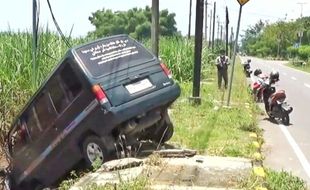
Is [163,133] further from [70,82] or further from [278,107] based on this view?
[278,107]

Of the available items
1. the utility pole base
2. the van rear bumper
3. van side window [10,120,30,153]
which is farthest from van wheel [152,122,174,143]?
the utility pole base

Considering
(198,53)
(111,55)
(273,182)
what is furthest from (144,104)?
(198,53)

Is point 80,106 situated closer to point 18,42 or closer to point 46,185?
point 46,185

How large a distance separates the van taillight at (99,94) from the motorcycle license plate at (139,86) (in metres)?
0.44

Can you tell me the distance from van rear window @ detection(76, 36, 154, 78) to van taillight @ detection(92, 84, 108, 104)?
226 mm

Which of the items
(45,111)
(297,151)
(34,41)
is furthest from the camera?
(34,41)

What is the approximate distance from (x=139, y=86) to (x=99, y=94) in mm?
725

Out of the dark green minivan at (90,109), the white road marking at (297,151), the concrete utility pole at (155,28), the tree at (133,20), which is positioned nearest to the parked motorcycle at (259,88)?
the white road marking at (297,151)

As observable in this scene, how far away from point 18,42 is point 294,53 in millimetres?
77939

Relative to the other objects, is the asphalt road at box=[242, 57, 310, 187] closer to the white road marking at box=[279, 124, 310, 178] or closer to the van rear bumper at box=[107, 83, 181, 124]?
the white road marking at box=[279, 124, 310, 178]

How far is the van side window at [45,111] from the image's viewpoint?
7.63 metres

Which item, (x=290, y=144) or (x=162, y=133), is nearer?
(x=162, y=133)

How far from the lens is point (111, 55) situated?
7.67 metres

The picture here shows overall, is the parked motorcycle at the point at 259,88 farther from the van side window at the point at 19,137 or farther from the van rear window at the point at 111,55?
the van side window at the point at 19,137
